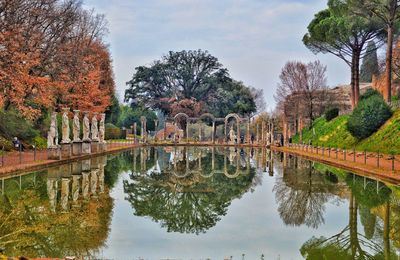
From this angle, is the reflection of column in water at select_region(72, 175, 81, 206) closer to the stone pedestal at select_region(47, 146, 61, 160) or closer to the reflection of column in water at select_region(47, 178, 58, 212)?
the reflection of column in water at select_region(47, 178, 58, 212)

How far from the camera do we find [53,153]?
26328 millimetres

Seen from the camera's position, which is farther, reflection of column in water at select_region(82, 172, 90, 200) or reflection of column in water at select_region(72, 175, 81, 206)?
reflection of column in water at select_region(82, 172, 90, 200)

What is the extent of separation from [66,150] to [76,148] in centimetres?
258

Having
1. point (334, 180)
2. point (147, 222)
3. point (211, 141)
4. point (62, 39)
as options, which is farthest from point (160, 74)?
point (147, 222)

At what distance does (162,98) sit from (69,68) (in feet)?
A: 126

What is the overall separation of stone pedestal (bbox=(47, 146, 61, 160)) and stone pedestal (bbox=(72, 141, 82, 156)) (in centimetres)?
383

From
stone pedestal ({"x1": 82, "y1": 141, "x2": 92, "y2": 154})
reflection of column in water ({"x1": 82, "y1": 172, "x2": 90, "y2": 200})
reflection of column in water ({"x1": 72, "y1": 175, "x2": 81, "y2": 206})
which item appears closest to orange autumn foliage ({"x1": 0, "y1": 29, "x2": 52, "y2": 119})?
reflection of column in water ({"x1": 82, "y1": 172, "x2": 90, "y2": 200})

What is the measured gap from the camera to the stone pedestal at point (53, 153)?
26250mm

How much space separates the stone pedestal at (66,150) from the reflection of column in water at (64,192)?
898 centimetres

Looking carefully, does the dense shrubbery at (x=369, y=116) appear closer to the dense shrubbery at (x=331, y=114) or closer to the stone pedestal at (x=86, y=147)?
the dense shrubbery at (x=331, y=114)

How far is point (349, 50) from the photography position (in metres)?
48.2

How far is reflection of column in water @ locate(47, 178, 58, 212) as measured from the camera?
43.3 feet

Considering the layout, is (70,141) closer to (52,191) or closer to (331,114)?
(52,191)

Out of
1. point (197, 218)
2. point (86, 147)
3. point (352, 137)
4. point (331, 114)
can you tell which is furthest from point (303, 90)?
point (197, 218)
